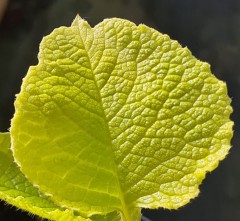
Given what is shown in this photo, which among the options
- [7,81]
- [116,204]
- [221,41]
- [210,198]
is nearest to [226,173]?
[210,198]

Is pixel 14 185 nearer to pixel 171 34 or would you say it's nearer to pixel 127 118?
pixel 127 118

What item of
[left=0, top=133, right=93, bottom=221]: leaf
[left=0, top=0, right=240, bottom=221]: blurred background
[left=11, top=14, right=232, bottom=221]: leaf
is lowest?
[left=0, top=133, right=93, bottom=221]: leaf

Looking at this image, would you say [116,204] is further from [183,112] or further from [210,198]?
[210,198]

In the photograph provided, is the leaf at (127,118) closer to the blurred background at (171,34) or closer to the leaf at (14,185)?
the leaf at (14,185)

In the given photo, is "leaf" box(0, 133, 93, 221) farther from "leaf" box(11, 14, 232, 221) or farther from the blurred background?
the blurred background

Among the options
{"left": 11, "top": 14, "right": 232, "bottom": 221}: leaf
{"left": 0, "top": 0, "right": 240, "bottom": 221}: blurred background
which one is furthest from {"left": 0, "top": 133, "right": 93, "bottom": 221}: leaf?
{"left": 0, "top": 0, "right": 240, "bottom": 221}: blurred background

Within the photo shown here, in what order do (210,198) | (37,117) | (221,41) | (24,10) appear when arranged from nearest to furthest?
(37,117) < (210,198) < (221,41) < (24,10)
